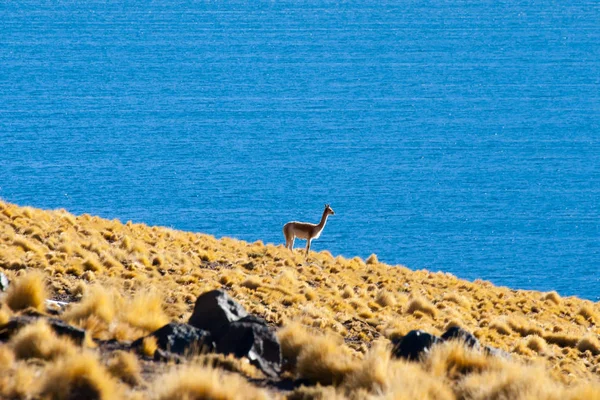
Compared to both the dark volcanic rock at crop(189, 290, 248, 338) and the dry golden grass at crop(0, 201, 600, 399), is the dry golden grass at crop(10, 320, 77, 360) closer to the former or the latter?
the dry golden grass at crop(0, 201, 600, 399)

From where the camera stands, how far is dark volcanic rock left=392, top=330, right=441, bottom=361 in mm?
11609

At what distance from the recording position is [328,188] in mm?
163875

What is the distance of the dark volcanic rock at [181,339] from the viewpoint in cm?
1070

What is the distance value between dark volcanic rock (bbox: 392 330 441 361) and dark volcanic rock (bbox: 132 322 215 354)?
2.43 meters

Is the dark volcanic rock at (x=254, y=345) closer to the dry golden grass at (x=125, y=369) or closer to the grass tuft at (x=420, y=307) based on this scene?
the dry golden grass at (x=125, y=369)

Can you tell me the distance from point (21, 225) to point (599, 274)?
101 meters

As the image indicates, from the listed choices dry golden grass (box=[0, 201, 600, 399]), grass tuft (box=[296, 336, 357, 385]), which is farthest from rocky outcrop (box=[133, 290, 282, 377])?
grass tuft (box=[296, 336, 357, 385])

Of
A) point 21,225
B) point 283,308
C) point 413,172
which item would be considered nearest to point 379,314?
point 283,308

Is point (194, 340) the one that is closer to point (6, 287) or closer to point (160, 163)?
point (6, 287)

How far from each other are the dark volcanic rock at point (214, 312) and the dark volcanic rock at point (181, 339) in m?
0.39

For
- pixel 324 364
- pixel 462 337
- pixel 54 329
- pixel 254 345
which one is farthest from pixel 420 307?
pixel 54 329

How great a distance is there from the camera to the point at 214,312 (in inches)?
461

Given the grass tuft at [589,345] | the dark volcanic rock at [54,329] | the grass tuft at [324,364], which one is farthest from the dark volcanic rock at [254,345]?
the grass tuft at [589,345]

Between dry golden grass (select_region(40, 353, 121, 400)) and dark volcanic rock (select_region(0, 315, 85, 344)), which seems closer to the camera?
dry golden grass (select_region(40, 353, 121, 400))
